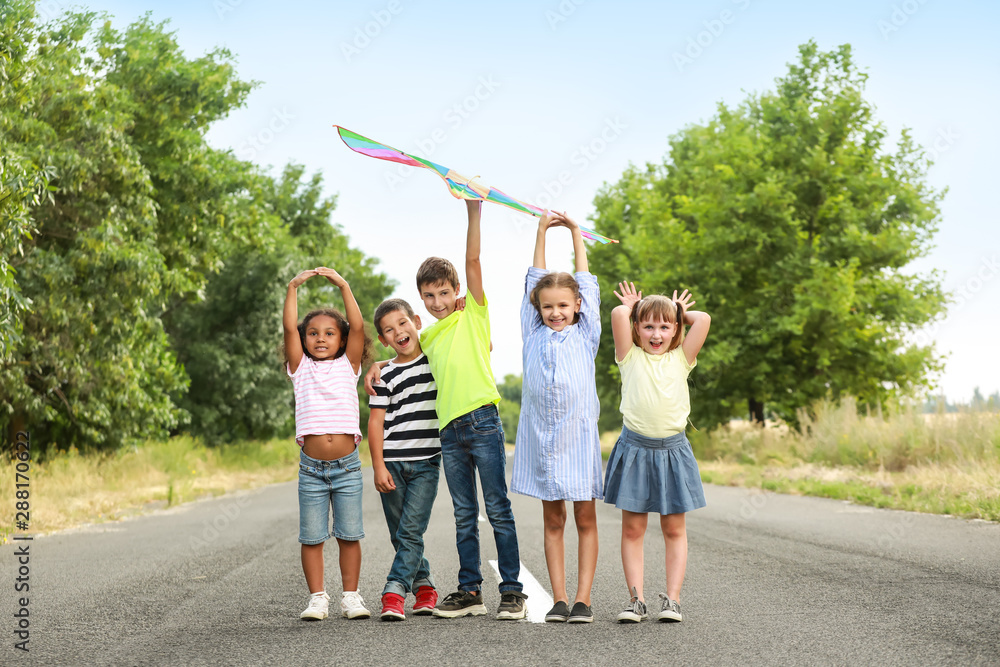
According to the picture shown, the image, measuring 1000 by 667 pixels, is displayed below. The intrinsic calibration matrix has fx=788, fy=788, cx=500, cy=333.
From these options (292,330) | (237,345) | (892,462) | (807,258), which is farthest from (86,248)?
(807,258)

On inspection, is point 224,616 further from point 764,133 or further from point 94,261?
point 764,133

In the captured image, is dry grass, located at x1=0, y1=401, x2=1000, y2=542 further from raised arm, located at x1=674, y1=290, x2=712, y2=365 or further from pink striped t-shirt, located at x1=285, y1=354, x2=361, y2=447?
pink striped t-shirt, located at x1=285, y1=354, x2=361, y2=447

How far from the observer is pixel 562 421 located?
172 inches

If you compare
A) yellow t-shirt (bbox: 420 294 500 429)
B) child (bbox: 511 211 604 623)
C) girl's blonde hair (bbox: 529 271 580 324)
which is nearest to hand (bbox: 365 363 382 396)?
yellow t-shirt (bbox: 420 294 500 429)

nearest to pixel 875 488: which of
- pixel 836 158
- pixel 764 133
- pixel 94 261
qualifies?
pixel 94 261

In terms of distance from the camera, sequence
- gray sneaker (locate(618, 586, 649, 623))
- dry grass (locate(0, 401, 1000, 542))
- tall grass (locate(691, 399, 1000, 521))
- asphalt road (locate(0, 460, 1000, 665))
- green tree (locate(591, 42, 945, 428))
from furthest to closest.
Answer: green tree (locate(591, 42, 945, 428)) → dry grass (locate(0, 401, 1000, 542)) → tall grass (locate(691, 399, 1000, 521)) → gray sneaker (locate(618, 586, 649, 623)) → asphalt road (locate(0, 460, 1000, 665))

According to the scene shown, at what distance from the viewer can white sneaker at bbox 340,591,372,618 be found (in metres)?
4.32

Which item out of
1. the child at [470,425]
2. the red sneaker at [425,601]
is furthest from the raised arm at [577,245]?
the red sneaker at [425,601]

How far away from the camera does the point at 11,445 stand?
1470cm

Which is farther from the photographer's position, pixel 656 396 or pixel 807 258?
pixel 807 258

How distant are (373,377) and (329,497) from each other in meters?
0.75

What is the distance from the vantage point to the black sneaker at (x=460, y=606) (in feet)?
14.4

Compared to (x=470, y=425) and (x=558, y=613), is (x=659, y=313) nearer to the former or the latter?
(x=470, y=425)

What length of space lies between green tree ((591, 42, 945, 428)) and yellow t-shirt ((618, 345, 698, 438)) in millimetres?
17248
